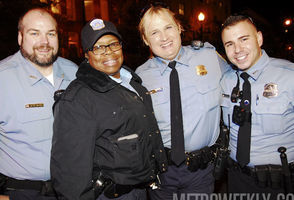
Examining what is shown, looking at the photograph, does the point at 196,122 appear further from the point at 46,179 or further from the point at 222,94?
the point at 46,179

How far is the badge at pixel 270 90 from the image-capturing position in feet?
7.91

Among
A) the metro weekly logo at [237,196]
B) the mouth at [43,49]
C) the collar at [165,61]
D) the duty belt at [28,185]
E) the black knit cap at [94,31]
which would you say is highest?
the black knit cap at [94,31]

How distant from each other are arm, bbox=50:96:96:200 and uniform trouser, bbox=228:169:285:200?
1.75 meters

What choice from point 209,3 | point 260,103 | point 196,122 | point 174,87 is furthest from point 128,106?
point 209,3

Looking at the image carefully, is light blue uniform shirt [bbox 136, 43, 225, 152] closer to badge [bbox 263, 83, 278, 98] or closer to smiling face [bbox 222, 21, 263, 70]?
smiling face [bbox 222, 21, 263, 70]

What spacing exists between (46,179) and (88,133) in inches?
40.7

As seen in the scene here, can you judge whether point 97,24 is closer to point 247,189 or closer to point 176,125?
point 176,125

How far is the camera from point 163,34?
9.23 feet

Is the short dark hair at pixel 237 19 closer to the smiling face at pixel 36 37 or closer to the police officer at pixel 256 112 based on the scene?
the police officer at pixel 256 112

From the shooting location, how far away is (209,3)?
82.9 ft

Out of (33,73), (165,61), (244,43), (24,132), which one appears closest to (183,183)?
(165,61)

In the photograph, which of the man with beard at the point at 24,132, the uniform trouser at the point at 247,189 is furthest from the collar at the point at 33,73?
the uniform trouser at the point at 247,189

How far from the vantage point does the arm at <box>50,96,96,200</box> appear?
191 cm

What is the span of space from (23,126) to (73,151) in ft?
2.95
